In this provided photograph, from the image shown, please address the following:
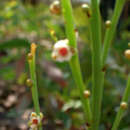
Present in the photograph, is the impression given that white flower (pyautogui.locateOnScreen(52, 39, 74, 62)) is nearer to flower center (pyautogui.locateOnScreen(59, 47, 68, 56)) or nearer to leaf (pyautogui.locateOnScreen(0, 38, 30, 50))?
flower center (pyautogui.locateOnScreen(59, 47, 68, 56))

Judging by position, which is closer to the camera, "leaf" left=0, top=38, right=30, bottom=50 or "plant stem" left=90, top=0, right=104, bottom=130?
"plant stem" left=90, top=0, right=104, bottom=130

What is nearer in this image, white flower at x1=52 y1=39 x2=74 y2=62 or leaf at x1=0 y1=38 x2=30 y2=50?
white flower at x1=52 y1=39 x2=74 y2=62

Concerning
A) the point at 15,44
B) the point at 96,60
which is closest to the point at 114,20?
the point at 96,60

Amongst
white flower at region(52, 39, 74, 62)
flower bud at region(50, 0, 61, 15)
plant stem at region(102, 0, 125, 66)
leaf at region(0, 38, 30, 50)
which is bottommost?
leaf at region(0, 38, 30, 50)

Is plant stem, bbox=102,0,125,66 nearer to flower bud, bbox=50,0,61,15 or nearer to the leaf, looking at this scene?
flower bud, bbox=50,0,61,15

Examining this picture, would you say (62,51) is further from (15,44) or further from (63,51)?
(15,44)

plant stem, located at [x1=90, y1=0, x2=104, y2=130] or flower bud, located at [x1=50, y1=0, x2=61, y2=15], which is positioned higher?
flower bud, located at [x1=50, y1=0, x2=61, y2=15]

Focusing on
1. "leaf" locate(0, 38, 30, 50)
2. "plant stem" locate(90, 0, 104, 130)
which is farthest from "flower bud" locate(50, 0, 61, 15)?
"leaf" locate(0, 38, 30, 50)
